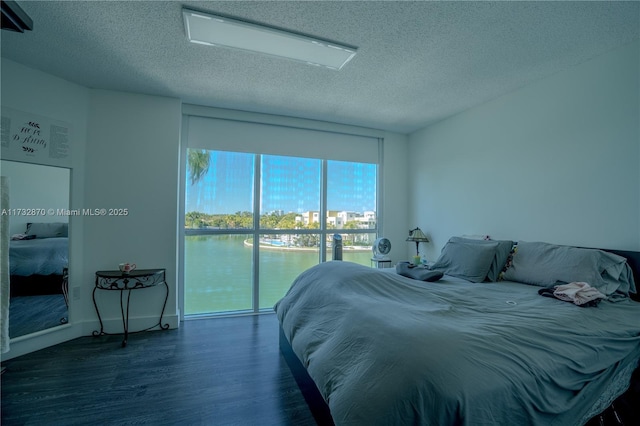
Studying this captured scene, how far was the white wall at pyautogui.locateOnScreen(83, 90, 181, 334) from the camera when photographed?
291 centimetres

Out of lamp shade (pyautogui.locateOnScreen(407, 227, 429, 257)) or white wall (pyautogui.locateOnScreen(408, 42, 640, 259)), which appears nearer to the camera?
white wall (pyautogui.locateOnScreen(408, 42, 640, 259))

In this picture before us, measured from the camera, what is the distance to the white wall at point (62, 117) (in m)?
2.42

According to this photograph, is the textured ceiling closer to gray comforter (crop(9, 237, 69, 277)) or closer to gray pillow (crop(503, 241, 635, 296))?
gray comforter (crop(9, 237, 69, 277))

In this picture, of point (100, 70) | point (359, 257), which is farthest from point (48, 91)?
point (359, 257)

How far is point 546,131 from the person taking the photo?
259 centimetres

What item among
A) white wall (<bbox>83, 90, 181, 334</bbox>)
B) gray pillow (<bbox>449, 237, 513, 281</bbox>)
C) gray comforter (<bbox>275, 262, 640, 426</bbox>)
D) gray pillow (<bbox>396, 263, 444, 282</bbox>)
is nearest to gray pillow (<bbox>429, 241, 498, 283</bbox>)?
gray pillow (<bbox>449, 237, 513, 281</bbox>)

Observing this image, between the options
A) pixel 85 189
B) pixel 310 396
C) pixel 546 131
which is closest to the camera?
pixel 310 396

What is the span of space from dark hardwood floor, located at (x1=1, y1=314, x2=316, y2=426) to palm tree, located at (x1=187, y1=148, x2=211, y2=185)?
76.4 inches

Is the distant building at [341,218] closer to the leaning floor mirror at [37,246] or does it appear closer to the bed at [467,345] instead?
the bed at [467,345]

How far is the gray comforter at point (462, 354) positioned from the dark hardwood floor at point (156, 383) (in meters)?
0.54

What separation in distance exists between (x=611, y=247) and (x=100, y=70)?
481 centimetres

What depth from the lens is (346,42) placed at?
2104mm

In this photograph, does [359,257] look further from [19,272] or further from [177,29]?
[19,272]

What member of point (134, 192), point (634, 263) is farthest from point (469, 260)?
point (134, 192)
